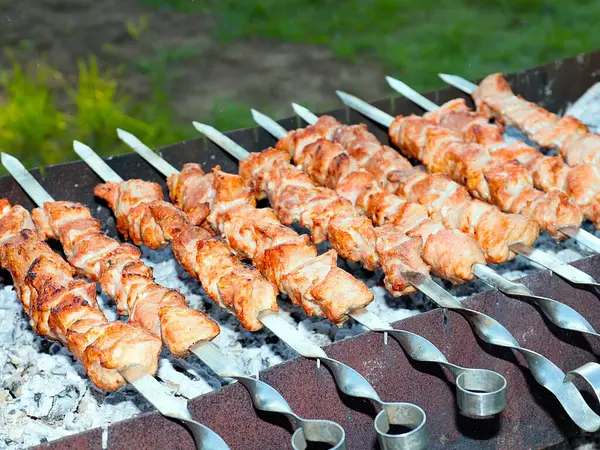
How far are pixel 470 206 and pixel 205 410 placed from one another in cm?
127

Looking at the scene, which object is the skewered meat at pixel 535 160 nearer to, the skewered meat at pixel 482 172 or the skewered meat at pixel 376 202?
the skewered meat at pixel 482 172

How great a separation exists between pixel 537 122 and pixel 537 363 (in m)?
1.66

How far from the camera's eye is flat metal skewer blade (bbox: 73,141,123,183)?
3625 millimetres

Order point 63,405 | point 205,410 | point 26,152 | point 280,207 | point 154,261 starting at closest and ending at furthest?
point 205,410
point 63,405
point 280,207
point 154,261
point 26,152

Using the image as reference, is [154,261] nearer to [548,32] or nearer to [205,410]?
[205,410]

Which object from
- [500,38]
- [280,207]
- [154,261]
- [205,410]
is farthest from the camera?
[500,38]

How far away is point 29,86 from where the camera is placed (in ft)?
21.7

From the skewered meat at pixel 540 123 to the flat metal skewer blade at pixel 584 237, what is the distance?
0.42 metres

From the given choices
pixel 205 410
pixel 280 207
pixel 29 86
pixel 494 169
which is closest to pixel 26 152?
pixel 29 86

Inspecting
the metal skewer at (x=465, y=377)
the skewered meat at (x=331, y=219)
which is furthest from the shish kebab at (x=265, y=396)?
the skewered meat at (x=331, y=219)

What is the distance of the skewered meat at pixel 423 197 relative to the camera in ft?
9.87

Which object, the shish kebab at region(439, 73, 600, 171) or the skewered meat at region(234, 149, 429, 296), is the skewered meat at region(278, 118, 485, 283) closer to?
the skewered meat at region(234, 149, 429, 296)

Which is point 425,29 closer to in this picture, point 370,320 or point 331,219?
point 331,219

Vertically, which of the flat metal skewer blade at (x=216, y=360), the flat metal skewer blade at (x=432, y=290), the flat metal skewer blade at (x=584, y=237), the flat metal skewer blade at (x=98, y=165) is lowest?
the flat metal skewer blade at (x=216, y=360)
